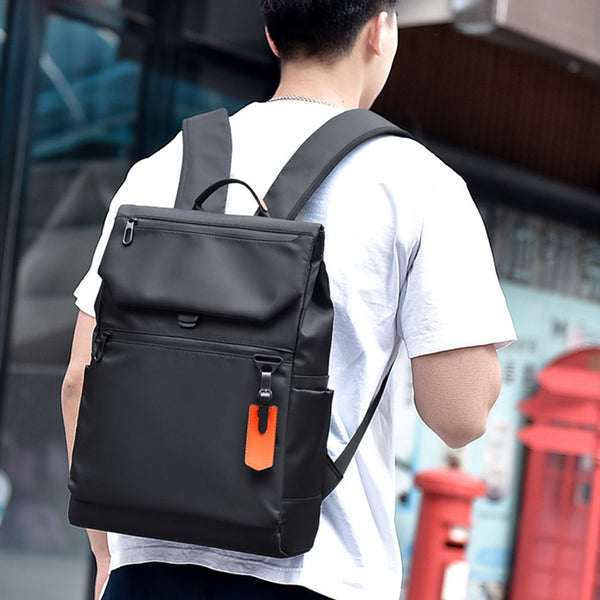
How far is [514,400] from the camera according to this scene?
18.9 feet

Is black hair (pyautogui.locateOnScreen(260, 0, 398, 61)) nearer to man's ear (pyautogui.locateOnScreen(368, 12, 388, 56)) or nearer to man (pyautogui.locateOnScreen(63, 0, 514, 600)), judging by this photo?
man's ear (pyautogui.locateOnScreen(368, 12, 388, 56))

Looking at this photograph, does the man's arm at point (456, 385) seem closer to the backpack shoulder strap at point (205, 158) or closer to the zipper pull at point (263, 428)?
the zipper pull at point (263, 428)

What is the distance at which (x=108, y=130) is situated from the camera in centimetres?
456

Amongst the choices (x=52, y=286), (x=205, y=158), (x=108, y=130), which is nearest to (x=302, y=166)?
(x=205, y=158)

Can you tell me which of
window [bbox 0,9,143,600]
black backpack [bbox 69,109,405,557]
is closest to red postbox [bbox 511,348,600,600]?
window [bbox 0,9,143,600]

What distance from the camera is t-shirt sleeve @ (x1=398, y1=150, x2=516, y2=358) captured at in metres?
1.53

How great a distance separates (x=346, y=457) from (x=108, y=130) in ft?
10.8

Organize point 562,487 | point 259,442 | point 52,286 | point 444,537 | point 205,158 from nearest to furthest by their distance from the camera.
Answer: point 259,442 < point 205,158 < point 52,286 < point 444,537 < point 562,487

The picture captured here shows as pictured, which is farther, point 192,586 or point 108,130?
point 108,130

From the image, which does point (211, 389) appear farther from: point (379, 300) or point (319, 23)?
point (319, 23)

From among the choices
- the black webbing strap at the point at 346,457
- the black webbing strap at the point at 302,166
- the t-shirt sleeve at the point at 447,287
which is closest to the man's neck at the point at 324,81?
the black webbing strap at the point at 302,166

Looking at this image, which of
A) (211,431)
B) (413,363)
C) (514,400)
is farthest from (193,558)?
(514,400)

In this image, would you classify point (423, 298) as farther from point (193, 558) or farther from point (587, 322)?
point (587, 322)

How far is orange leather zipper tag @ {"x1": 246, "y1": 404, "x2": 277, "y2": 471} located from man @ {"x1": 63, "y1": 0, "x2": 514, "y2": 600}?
0.46 feet
